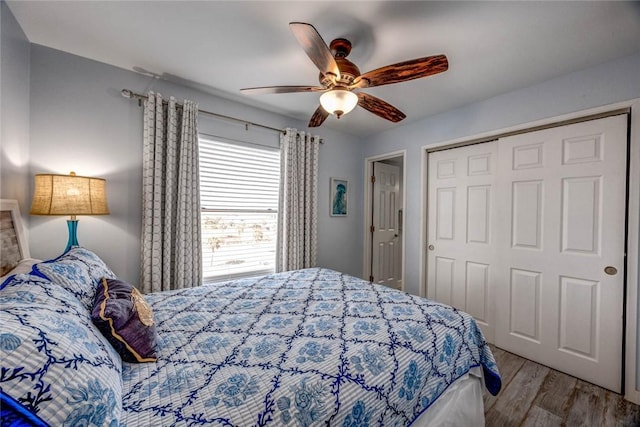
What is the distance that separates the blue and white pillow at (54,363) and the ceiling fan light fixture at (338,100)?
1660mm

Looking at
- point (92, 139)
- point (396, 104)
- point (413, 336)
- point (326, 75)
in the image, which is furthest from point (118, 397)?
point (396, 104)

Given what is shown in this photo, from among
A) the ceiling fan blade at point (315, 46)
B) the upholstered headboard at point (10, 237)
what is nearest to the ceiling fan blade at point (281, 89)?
the ceiling fan blade at point (315, 46)

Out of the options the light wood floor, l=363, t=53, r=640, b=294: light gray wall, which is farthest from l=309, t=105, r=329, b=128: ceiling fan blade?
the light wood floor

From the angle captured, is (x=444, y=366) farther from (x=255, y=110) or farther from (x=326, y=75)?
(x=255, y=110)

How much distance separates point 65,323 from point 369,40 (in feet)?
7.02

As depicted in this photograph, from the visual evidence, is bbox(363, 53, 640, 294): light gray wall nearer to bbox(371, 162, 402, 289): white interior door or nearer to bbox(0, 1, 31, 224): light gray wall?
bbox(371, 162, 402, 289): white interior door

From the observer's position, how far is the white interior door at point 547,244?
205 centimetres

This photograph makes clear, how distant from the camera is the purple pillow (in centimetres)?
106

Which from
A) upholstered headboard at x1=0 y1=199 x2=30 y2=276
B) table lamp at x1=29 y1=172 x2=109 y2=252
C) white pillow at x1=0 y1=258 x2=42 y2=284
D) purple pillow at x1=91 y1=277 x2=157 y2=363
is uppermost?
table lamp at x1=29 y1=172 x2=109 y2=252

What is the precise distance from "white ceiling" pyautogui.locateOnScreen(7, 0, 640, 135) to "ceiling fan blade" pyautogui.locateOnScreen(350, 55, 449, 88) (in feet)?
1.08

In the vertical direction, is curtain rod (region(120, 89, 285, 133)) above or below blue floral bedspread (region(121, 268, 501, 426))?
above

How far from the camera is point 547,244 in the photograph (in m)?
2.37

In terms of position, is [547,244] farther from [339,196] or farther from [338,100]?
[339,196]

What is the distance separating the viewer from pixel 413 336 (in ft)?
4.49
